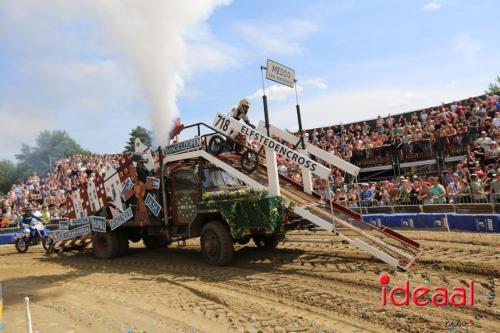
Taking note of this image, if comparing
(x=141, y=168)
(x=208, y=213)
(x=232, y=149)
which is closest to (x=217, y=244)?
(x=208, y=213)

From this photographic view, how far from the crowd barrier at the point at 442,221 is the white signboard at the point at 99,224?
688 cm

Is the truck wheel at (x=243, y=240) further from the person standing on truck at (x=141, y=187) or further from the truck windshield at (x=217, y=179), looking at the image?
the person standing on truck at (x=141, y=187)

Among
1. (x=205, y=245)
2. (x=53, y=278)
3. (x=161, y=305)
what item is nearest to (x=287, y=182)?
(x=205, y=245)

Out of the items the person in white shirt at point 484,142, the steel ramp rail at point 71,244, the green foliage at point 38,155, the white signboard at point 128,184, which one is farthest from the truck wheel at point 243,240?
the green foliage at point 38,155

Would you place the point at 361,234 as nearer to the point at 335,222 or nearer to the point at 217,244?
the point at 335,222

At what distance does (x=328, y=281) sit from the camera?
20.7ft

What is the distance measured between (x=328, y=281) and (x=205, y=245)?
273 centimetres

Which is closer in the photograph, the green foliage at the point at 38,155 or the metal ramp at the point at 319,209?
the metal ramp at the point at 319,209

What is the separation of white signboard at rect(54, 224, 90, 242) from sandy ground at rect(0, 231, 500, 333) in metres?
1.57

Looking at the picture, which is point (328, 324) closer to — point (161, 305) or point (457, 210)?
point (161, 305)

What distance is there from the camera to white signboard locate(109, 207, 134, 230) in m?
9.74

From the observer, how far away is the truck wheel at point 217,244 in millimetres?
7863

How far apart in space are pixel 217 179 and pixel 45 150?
81.6 m

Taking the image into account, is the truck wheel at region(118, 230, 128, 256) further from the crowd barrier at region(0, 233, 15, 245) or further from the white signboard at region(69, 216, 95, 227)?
the crowd barrier at region(0, 233, 15, 245)
